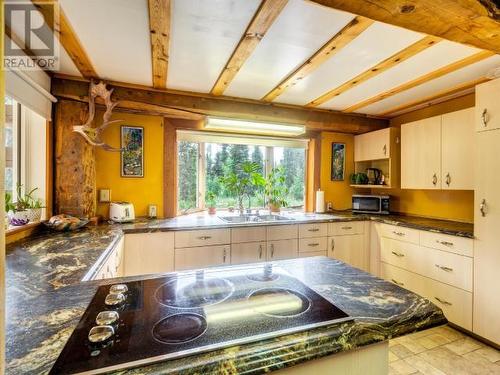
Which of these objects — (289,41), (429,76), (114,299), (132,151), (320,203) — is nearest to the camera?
(114,299)

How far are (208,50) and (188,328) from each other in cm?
183

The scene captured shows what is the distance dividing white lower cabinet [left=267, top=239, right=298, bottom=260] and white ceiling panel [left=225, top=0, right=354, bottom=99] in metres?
1.69

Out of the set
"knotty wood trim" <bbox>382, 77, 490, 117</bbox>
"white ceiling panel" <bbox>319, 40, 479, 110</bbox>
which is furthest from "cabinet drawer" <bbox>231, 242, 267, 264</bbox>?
"knotty wood trim" <bbox>382, 77, 490, 117</bbox>

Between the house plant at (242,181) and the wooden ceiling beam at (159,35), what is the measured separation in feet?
4.56

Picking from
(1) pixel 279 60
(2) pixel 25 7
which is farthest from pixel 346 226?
(2) pixel 25 7

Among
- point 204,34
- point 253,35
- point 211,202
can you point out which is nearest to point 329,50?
point 253,35

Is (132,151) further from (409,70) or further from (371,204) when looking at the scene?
(371,204)

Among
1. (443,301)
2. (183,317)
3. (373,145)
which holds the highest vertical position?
(373,145)

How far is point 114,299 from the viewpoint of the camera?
0.90 meters

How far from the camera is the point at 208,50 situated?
74.4 inches

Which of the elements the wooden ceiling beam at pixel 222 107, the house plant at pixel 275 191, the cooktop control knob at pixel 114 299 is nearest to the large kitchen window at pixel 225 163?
the house plant at pixel 275 191

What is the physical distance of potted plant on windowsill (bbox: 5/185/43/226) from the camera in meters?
1.86

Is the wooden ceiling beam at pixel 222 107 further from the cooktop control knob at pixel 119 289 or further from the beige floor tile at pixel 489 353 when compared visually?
the beige floor tile at pixel 489 353

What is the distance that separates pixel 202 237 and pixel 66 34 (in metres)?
1.93
